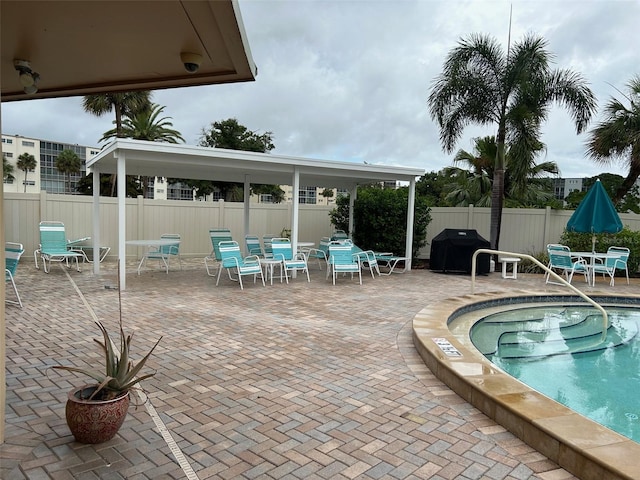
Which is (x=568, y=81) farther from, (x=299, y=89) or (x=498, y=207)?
(x=299, y=89)

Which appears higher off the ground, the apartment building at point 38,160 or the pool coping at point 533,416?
the apartment building at point 38,160

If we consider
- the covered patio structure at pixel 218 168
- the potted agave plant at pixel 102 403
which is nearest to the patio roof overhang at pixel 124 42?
the potted agave plant at pixel 102 403

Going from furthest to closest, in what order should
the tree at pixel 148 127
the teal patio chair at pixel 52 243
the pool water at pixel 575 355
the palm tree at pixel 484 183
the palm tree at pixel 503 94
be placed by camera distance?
the tree at pixel 148 127 → the palm tree at pixel 484 183 → the palm tree at pixel 503 94 → the teal patio chair at pixel 52 243 → the pool water at pixel 575 355

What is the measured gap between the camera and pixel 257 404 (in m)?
3.45

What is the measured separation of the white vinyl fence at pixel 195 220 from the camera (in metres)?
11.7

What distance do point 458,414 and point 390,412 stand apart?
51 cm

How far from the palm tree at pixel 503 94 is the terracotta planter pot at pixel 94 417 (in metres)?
11.2

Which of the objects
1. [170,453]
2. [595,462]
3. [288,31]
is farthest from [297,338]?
[288,31]

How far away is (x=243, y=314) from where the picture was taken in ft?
21.3

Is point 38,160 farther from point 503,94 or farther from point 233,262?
point 503,94

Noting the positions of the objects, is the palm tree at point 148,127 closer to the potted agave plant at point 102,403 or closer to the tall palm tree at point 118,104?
the tall palm tree at point 118,104

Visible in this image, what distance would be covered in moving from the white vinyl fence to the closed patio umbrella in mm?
3462

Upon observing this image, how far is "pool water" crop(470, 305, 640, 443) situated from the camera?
4223mm

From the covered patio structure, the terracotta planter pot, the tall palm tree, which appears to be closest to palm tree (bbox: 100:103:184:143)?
the tall palm tree
